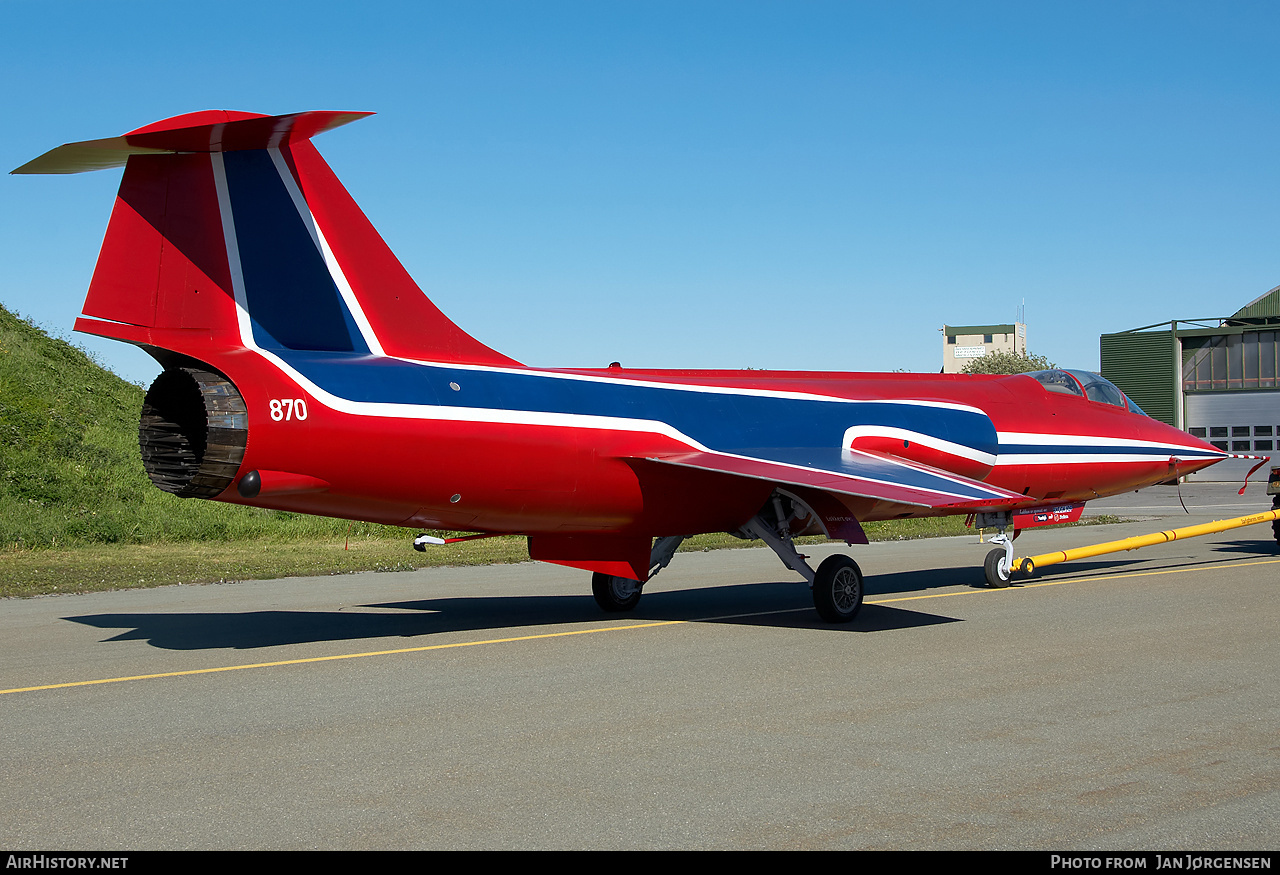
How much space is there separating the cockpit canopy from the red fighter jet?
3.70 metres

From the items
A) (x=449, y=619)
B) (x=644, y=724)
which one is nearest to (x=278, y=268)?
(x=449, y=619)

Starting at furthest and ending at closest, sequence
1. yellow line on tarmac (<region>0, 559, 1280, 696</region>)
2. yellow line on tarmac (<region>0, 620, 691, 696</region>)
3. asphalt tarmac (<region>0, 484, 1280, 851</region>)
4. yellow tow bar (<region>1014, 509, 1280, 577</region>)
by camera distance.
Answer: yellow tow bar (<region>1014, 509, 1280, 577</region>)
yellow line on tarmac (<region>0, 559, 1280, 696</region>)
yellow line on tarmac (<region>0, 620, 691, 696</region>)
asphalt tarmac (<region>0, 484, 1280, 851</region>)

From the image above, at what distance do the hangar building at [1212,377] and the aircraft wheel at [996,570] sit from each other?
45306 millimetres

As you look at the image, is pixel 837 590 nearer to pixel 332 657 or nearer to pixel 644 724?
pixel 644 724

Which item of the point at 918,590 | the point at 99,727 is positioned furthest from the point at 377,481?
the point at 918,590

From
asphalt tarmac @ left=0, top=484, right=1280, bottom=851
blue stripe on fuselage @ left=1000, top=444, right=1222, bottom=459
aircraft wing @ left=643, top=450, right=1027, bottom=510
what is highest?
blue stripe on fuselage @ left=1000, top=444, right=1222, bottom=459

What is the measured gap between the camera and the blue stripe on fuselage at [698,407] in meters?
10.3

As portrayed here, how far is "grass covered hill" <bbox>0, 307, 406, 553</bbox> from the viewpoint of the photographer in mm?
23391

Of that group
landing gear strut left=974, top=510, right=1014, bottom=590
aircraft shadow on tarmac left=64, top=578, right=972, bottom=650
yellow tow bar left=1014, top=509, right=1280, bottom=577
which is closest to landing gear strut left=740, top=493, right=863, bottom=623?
aircraft shadow on tarmac left=64, top=578, right=972, bottom=650

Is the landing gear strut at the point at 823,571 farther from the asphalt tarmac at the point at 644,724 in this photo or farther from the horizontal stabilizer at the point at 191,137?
the horizontal stabilizer at the point at 191,137

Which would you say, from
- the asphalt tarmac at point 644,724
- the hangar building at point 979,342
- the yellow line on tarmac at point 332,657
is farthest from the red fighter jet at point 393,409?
the hangar building at point 979,342

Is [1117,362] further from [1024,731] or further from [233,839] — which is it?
[233,839]

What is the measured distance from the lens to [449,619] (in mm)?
12992

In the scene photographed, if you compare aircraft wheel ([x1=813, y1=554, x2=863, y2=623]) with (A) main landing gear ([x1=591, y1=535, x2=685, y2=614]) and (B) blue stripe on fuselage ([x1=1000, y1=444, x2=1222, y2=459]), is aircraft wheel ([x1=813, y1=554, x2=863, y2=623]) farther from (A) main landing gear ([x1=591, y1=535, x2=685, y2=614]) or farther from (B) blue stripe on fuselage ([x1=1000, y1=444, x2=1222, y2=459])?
(B) blue stripe on fuselage ([x1=1000, y1=444, x2=1222, y2=459])
